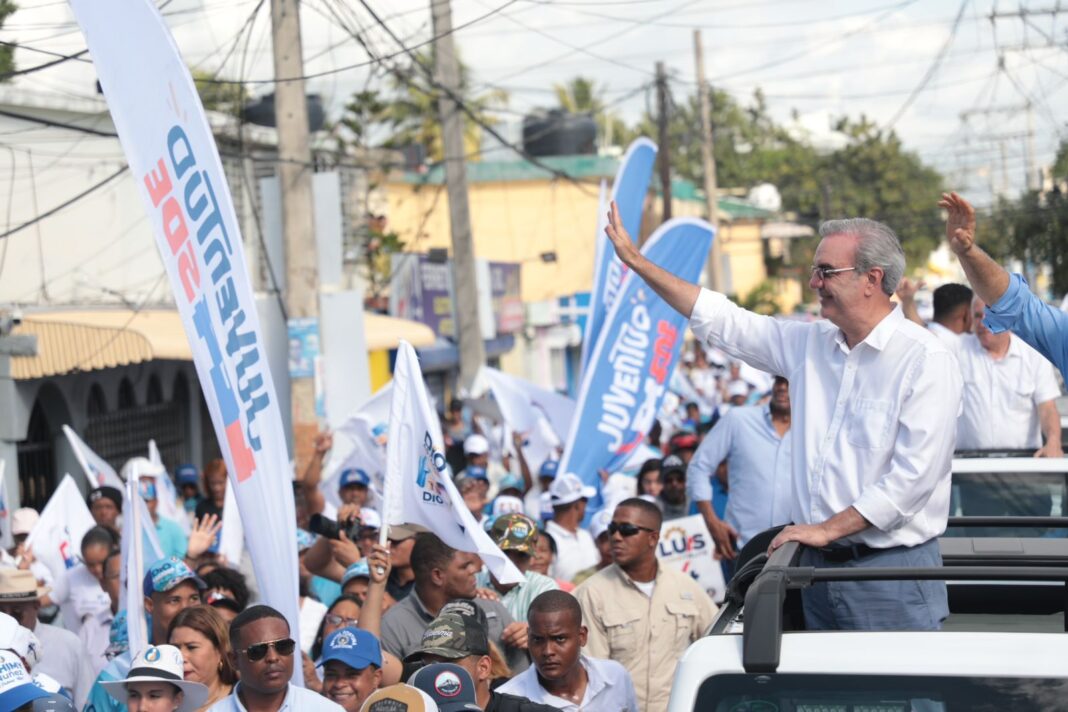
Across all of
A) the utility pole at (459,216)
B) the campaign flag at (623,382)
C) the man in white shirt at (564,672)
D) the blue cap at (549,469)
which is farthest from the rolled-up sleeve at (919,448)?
the utility pole at (459,216)

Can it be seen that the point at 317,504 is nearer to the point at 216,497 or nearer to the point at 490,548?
the point at 216,497

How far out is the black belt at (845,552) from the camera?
4.21 metres

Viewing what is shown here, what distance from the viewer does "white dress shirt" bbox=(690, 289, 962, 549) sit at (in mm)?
4086

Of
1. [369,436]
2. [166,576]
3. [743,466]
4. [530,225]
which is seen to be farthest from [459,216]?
[530,225]

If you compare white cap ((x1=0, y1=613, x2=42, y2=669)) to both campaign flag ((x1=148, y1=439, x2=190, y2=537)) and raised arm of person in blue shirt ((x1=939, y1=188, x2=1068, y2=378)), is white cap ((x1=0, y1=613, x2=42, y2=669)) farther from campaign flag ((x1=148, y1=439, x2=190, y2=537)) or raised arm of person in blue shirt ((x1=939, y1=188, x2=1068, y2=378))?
campaign flag ((x1=148, y1=439, x2=190, y2=537))

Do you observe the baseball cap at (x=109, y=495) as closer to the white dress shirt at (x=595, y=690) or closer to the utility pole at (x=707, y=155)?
the white dress shirt at (x=595, y=690)

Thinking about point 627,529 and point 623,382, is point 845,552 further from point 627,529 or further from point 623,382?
point 623,382

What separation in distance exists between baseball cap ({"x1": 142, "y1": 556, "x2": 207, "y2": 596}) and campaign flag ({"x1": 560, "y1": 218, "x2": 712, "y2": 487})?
217 inches

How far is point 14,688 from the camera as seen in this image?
502 cm

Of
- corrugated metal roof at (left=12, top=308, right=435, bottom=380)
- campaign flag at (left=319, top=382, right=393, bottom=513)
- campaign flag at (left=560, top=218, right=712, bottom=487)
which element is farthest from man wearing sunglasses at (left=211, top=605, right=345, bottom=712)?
corrugated metal roof at (left=12, top=308, right=435, bottom=380)

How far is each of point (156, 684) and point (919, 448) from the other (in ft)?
8.88

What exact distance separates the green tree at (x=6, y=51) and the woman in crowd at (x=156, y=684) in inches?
158

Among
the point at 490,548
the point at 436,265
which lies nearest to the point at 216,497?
the point at 490,548

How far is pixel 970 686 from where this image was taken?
3260mm
